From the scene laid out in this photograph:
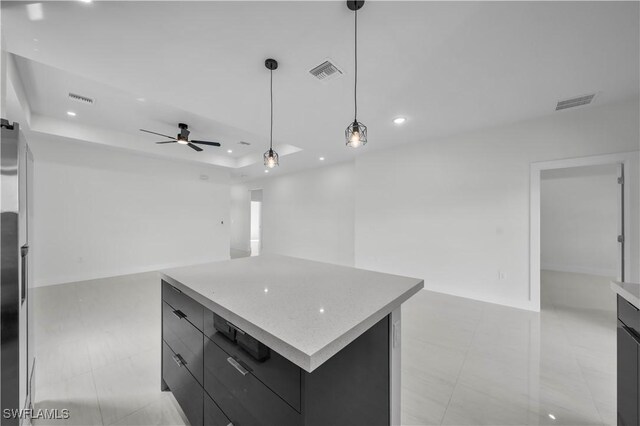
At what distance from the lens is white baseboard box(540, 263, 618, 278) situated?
16.7 ft

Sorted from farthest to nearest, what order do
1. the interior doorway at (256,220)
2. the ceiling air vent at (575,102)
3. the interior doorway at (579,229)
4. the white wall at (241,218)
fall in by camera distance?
the white wall at (241,218), the interior doorway at (256,220), the interior doorway at (579,229), the ceiling air vent at (575,102)

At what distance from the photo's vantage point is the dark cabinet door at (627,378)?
110cm

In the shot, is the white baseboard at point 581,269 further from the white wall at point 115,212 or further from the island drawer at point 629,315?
the white wall at point 115,212

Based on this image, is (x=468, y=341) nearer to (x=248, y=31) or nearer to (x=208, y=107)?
(x=248, y=31)

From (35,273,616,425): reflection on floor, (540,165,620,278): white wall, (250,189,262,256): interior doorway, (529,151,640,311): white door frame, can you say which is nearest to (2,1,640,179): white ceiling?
(529,151,640,311): white door frame

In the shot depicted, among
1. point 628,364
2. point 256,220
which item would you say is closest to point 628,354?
point 628,364

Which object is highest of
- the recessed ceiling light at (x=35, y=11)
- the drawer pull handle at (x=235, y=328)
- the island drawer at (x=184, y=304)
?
the recessed ceiling light at (x=35, y=11)

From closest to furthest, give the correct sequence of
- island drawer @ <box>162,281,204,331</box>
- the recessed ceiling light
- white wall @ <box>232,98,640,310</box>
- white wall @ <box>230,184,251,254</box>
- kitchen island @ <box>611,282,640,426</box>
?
kitchen island @ <box>611,282,640,426</box>, island drawer @ <box>162,281,204,331</box>, the recessed ceiling light, white wall @ <box>232,98,640,310</box>, white wall @ <box>230,184,251,254</box>

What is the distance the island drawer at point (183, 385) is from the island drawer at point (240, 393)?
175mm

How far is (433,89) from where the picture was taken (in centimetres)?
257

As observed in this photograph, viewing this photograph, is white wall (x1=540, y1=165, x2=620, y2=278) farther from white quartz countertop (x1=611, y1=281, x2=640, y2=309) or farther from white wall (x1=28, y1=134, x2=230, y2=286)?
white wall (x1=28, y1=134, x2=230, y2=286)

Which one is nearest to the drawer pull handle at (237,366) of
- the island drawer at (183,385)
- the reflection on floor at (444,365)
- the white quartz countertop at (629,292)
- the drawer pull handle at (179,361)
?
the island drawer at (183,385)

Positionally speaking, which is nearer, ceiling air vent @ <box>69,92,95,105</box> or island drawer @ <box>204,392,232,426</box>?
island drawer @ <box>204,392,232,426</box>

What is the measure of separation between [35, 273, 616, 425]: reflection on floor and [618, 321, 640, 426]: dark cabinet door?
45 cm
